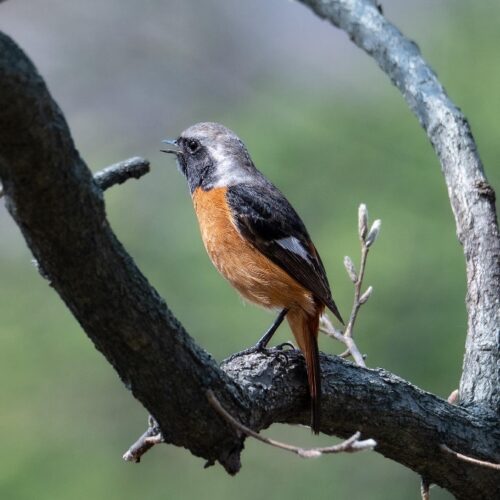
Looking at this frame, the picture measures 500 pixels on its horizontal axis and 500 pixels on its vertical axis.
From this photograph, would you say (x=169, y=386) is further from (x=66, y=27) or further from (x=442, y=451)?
(x=66, y=27)

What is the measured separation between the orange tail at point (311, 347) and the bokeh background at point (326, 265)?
2.31m

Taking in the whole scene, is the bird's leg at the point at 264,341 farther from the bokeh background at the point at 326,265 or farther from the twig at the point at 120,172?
the bokeh background at the point at 326,265

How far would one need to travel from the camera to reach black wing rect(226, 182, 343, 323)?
4.51 m

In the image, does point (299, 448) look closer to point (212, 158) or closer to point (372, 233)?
point (372, 233)

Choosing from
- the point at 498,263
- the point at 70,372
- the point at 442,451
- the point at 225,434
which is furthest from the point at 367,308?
the point at 225,434

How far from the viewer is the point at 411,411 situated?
3807 millimetres

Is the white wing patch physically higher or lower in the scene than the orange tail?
higher

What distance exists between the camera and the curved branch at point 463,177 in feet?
13.7

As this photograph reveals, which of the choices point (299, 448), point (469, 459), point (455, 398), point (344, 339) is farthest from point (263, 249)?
point (299, 448)

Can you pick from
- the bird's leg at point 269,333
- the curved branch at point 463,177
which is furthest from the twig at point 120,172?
the curved branch at point 463,177

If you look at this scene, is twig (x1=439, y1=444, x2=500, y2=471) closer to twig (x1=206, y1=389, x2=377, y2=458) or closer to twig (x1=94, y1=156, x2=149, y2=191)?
twig (x1=206, y1=389, x2=377, y2=458)

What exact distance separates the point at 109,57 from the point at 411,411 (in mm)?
7801

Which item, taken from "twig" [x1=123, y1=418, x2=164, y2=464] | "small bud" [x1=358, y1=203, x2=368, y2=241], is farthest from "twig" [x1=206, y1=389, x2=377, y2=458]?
"small bud" [x1=358, y1=203, x2=368, y2=241]

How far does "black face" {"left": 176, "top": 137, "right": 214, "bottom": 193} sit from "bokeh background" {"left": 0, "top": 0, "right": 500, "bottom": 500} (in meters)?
1.64
